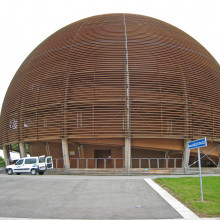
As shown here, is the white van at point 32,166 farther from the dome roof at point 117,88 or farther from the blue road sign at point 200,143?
the blue road sign at point 200,143

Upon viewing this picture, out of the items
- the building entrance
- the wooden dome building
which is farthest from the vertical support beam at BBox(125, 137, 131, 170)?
the building entrance

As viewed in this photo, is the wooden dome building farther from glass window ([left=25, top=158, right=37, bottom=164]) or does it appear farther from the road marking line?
the road marking line

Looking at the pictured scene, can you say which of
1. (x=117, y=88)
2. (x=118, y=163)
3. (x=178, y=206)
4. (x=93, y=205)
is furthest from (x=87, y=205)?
(x=118, y=163)

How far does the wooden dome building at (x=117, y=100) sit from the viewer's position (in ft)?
75.6

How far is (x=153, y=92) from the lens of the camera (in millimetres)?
23516

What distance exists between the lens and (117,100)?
2298 cm

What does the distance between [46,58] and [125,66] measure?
7974mm

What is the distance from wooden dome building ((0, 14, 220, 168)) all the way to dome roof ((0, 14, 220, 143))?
0.08m

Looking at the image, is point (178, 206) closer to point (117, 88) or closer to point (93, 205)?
point (93, 205)

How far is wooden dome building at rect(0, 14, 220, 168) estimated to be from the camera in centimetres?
2305

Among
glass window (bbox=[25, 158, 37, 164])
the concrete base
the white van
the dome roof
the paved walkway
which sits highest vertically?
the dome roof

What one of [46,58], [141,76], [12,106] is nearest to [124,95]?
[141,76]

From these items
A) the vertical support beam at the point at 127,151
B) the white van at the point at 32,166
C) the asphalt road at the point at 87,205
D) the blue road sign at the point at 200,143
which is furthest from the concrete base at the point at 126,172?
the blue road sign at the point at 200,143

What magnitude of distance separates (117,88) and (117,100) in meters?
1.07
